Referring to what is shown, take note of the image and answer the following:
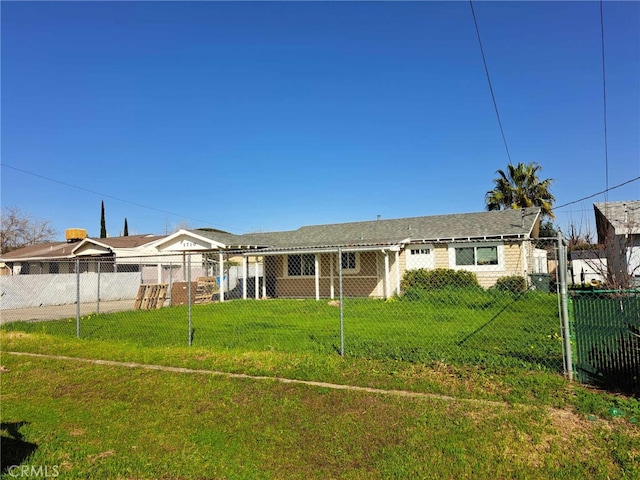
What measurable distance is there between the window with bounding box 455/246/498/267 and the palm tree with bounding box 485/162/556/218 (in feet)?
48.2

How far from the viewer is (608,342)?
17.2ft

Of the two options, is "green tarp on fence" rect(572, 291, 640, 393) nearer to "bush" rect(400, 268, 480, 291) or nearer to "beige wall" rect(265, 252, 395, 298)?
"bush" rect(400, 268, 480, 291)

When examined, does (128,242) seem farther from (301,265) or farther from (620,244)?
(620,244)

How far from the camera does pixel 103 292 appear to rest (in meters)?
22.8

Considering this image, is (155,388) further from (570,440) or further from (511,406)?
(570,440)

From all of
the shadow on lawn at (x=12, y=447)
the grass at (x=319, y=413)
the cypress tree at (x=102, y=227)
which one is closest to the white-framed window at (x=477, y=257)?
the grass at (x=319, y=413)

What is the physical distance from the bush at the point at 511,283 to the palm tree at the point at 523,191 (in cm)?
1566

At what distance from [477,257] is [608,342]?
1458 cm

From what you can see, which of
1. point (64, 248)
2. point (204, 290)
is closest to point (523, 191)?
point (204, 290)

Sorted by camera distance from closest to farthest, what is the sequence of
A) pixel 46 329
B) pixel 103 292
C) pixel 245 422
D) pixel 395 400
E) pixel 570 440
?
pixel 570 440 → pixel 245 422 → pixel 395 400 → pixel 46 329 → pixel 103 292

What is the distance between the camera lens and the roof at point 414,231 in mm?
19203

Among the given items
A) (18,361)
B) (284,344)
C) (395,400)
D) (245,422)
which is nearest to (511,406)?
(395,400)

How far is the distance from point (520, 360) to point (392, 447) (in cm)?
335

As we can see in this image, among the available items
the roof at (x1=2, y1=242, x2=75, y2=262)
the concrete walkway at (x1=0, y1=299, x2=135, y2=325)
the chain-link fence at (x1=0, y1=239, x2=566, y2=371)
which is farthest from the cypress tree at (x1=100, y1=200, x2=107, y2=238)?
the concrete walkway at (x1=0, y1=299, x2=135, y2=325)
